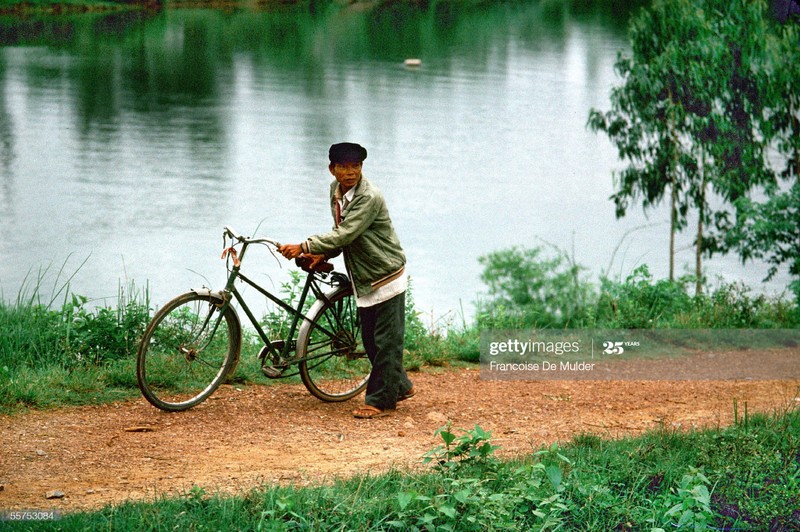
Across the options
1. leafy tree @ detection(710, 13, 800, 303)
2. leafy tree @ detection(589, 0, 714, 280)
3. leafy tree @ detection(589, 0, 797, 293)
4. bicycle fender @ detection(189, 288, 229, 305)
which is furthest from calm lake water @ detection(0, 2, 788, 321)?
bicycle fender @ detection(189, 288, 229, 305)

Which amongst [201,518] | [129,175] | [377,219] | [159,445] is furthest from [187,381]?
[129,175]

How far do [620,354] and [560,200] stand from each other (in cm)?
2648

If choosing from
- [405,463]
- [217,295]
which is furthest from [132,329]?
[405,463]

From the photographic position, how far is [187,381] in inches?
255

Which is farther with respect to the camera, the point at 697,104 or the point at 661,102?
the point at 697,104

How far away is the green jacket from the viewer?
228 inches

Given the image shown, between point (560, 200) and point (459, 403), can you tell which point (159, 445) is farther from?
point (560, 200)

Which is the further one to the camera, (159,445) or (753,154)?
(753,154)

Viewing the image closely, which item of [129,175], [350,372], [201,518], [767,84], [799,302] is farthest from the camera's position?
[129,175]

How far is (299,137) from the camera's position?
38.4m

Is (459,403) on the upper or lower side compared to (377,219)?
lower

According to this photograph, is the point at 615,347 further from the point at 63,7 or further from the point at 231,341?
the point at 63,7

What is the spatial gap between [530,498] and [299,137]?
34810 mm

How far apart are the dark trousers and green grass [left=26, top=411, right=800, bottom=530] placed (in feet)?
4.26
